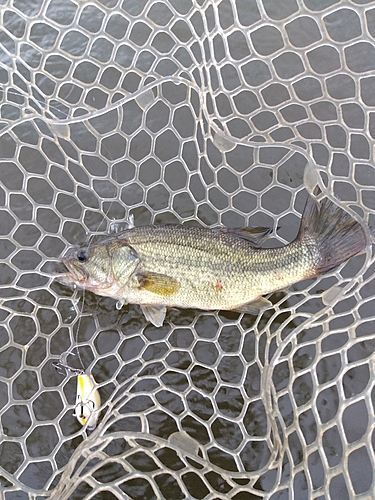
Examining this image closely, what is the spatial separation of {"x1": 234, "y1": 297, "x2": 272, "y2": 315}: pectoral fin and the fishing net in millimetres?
136

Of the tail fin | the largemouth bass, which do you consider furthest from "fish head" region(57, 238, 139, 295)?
the tail fin

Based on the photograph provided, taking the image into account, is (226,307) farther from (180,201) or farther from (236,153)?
(236,153)

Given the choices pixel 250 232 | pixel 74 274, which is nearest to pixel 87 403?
pixel 74 274

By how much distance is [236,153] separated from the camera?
14.5ft

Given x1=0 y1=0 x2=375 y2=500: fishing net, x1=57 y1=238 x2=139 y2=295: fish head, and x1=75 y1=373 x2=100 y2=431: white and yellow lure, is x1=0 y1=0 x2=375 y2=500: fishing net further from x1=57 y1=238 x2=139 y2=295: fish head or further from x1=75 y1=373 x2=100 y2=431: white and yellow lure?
x1=57 y1=238 x2=139 y2=295: fish head

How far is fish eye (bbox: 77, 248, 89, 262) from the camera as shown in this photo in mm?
3609

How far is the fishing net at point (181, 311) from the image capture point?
3504 mm

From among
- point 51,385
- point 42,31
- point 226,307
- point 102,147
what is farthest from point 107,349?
point 42,31

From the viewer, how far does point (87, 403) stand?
11.6 ft

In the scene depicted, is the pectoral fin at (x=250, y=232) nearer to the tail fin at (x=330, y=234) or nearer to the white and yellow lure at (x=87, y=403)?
the tail fin at (x=330, y=234)

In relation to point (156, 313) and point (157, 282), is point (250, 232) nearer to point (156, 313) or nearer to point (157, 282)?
point (157, 282)

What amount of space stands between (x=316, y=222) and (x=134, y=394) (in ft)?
6.42

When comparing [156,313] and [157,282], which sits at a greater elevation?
[157,282]

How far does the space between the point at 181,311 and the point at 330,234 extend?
4.73 ft
